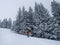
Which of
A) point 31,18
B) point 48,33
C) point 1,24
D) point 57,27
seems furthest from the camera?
point 1,24

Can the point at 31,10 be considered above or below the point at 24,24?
above

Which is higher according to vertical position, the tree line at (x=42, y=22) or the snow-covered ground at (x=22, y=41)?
the tree line at (x=42, y=22)

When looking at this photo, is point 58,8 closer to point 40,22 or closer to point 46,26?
point 46,26

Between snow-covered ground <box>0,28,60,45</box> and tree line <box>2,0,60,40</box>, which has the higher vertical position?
tree line <box>2,0,60,40</box>

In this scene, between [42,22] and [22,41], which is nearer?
[22,41]

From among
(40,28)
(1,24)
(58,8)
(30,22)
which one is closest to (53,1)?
(58,8)

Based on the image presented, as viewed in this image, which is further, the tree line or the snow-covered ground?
the tree line

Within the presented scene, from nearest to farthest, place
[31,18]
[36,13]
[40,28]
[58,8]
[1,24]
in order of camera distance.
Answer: [58,8], [40,28], [36,13], [31,18], [1,24]

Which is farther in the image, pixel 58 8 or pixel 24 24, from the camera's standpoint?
pixel 24 24

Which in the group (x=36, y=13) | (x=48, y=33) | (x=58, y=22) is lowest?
(x=48, y=33)

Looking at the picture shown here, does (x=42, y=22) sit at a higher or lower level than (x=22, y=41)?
higher

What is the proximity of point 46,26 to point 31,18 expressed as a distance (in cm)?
947

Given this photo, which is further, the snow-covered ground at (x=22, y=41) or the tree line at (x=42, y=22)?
the tree line at (x=42, y=22)

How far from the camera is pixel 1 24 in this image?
309 feet
